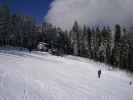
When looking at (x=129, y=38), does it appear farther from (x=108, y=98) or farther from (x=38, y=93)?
(x=38, y=93)

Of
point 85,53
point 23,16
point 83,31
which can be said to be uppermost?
point 23,16

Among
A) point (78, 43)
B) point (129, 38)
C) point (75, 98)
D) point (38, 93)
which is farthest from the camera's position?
point (78, 43)

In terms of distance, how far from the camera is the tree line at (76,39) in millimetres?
60031

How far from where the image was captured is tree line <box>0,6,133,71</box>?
60.0 meters

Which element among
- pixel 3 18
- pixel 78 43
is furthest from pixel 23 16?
pixel 78 43

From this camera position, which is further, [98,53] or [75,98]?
[98,53]

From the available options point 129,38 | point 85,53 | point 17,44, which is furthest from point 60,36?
point 129,38

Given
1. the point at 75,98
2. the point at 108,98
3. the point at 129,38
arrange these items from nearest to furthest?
1. the point at 75,98
2. the point at 108,98
3. the point at 129,38

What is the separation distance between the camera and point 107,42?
6981cm

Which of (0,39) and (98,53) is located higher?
(0,39)

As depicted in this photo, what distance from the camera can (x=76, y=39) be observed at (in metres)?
90.2

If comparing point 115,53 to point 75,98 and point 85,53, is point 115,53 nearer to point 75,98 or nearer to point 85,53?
point 85,53

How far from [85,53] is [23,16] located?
34.6 metres

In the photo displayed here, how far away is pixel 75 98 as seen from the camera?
48.2 ft
